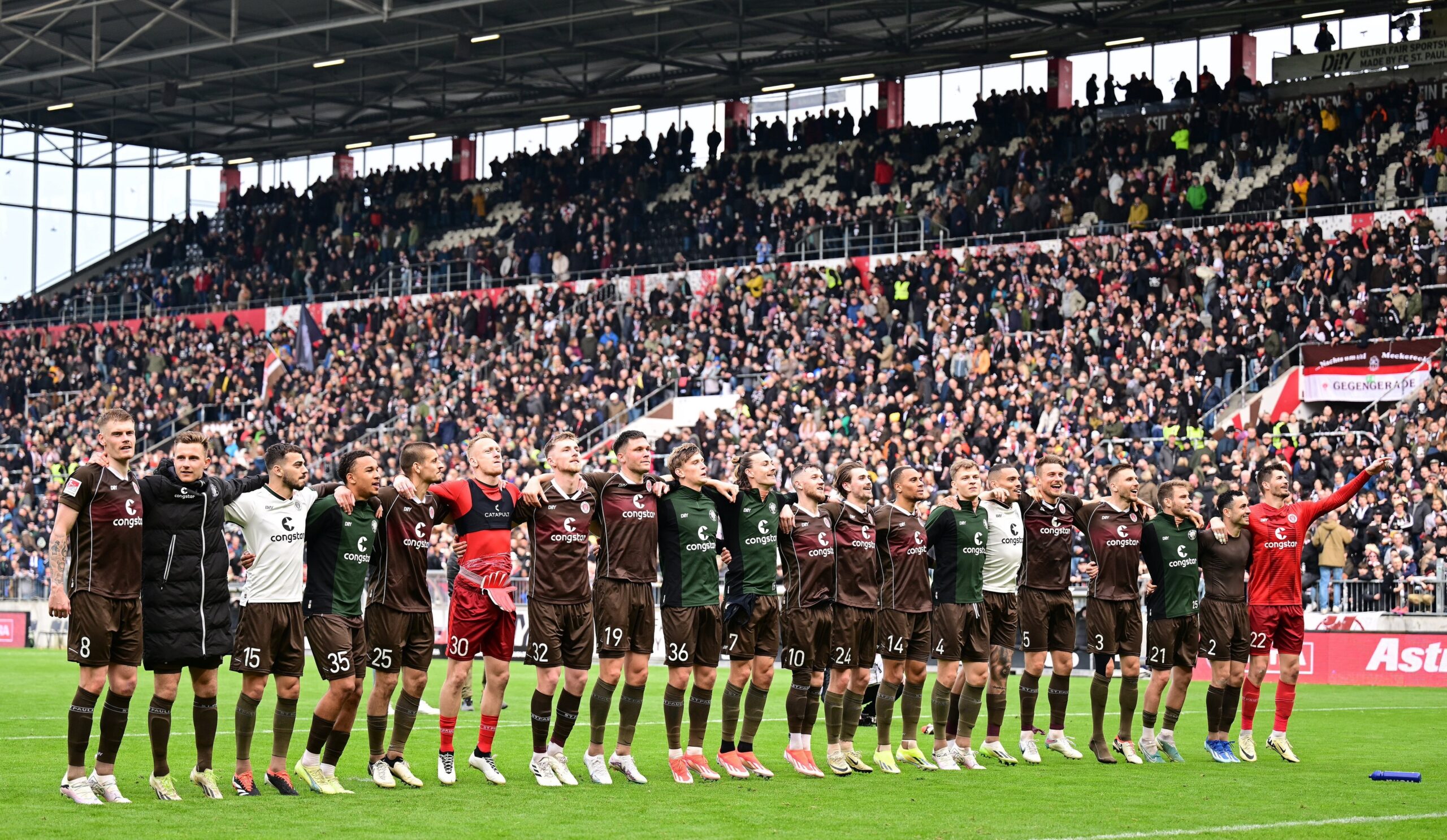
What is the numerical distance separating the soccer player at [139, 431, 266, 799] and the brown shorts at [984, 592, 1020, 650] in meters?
6.12

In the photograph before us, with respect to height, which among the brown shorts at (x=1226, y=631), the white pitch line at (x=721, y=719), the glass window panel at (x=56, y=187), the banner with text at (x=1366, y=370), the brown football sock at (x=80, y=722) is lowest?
the white pitch line at (x=721, y=719)

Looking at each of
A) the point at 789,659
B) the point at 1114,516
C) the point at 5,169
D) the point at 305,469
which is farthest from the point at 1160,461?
the point at 5,169

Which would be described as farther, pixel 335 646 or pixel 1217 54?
pixel 1217 54

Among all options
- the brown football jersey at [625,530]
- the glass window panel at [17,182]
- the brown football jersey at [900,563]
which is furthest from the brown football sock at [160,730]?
the glass window panel at [17,182]

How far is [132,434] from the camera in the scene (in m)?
11.2

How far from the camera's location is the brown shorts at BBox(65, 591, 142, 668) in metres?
11.0

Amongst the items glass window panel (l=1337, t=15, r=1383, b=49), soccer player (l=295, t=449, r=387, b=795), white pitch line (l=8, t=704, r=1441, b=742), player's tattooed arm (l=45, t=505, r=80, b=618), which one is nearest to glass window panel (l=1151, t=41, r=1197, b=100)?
glass window panel (l=1337, t=15, r=1383, b=49)

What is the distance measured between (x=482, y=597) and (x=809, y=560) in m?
2.54

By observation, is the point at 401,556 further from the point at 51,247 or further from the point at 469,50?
the point at 51,247

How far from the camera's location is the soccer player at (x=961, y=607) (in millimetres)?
14133

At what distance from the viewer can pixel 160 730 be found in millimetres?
11219

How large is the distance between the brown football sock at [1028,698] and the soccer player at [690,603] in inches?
113

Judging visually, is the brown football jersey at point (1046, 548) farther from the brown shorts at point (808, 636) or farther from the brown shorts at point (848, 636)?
the brown shorts at point (808, 636)

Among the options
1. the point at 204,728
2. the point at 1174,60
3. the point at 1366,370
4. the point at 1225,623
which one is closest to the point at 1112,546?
the point at 1225,623
